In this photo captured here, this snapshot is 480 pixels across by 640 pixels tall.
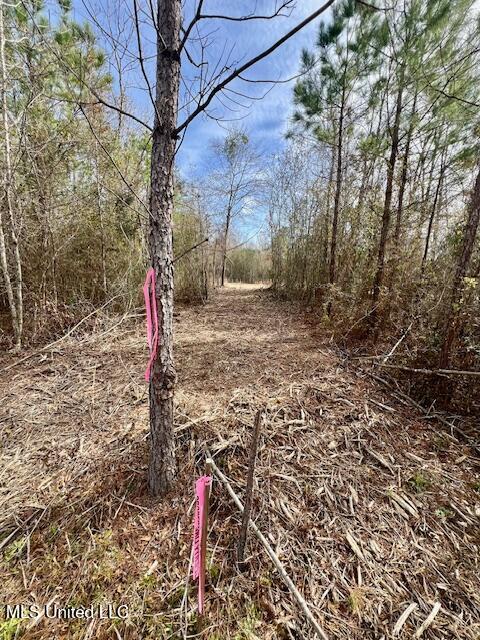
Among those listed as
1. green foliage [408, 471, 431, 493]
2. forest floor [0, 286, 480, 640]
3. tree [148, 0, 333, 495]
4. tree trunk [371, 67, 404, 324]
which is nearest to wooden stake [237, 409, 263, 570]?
forest floor [0, 286, 480, 640]

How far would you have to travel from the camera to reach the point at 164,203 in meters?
1.13

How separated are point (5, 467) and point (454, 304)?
3.33 metres

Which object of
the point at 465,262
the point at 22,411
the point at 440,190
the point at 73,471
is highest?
the point at 440,190

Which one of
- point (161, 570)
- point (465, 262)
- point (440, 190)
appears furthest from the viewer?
point (440, 190)

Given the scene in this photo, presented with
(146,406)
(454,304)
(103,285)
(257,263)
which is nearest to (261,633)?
(146,406)

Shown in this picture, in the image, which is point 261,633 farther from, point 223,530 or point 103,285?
point 103,285

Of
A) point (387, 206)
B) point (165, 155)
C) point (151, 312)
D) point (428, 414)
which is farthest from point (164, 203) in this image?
point (387, 206)

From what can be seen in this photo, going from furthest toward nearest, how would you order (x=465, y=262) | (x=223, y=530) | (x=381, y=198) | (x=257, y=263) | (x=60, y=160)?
(x=257, y=263)
(x=381, y=198)
(x=60, y=160)
(x=465, y=262)
(x=223, y=530)

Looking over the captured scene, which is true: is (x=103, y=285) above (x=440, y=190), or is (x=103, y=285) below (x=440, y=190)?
below

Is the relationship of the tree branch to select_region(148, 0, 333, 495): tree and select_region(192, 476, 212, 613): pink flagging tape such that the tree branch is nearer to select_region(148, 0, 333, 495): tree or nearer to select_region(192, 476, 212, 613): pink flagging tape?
select_region(148, 0, 333, 495): tree

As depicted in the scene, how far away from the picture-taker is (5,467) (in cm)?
165

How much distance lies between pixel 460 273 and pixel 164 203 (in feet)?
7.24

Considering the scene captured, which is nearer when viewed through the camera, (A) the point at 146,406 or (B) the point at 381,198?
(A) the point at 146,406

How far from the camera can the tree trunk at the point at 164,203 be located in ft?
3.41
